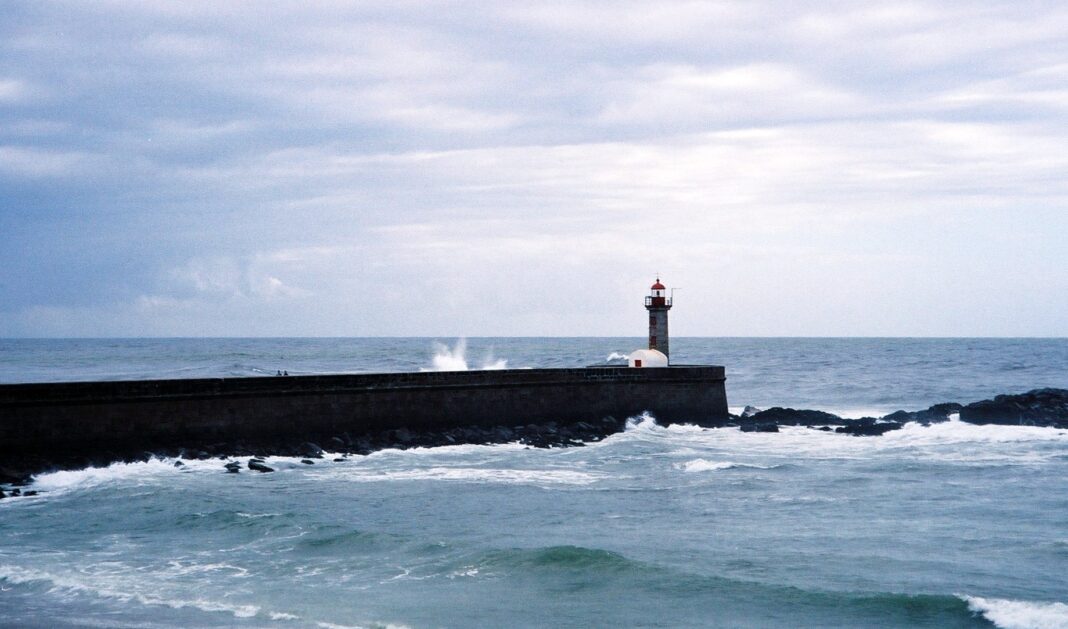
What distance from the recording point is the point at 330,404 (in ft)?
77.2

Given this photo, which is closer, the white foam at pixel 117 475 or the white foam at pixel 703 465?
the white foam at pixel 117 475

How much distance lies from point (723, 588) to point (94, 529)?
9008 millimetres

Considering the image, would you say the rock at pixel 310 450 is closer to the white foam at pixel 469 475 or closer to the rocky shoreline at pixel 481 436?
the rocky shoreline at pixel 481 436

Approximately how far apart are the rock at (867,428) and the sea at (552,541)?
11.9ft

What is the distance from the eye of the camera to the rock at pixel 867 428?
92.2 feet

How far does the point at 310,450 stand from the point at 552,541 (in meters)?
9.54

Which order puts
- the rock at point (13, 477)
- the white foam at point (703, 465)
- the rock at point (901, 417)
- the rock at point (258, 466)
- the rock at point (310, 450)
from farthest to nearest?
the rock at point (901, 417)
the rock at point (310, 450)
the white foam at point (703, 465)
the rock at point (258, 466)
the rock at point (13, 477)

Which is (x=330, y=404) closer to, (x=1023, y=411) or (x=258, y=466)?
(x=258, y=466)

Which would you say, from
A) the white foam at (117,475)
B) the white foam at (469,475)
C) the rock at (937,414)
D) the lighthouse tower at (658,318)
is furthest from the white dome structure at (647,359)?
the white foam at (117,475)

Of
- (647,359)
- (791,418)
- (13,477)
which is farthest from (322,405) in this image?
(791,418)

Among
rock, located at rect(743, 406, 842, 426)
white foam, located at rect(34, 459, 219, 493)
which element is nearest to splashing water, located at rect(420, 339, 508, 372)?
rock, located at rect(743, 406, 842, 426)

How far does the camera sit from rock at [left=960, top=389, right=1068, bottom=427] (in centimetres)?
2969

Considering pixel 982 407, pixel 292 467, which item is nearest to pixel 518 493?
pixel 292 467

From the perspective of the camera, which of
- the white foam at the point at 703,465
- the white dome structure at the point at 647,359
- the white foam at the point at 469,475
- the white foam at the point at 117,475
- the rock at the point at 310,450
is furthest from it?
the white dome structure at the point at 647,359
